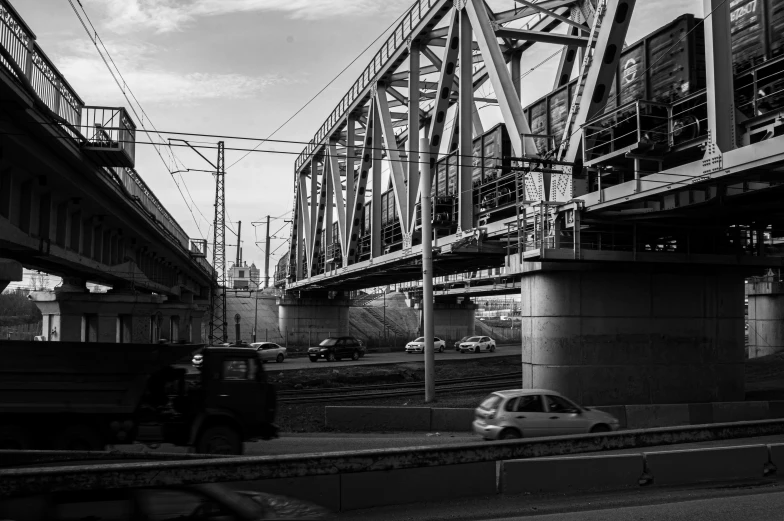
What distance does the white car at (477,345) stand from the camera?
189ft

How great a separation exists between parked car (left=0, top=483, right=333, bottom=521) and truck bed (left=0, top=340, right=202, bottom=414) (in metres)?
7.86

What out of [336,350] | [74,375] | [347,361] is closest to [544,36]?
[74,375]

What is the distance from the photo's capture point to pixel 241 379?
1306cm

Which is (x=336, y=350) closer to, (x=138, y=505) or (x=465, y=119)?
(x=465, y=119)

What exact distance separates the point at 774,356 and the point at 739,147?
101ft

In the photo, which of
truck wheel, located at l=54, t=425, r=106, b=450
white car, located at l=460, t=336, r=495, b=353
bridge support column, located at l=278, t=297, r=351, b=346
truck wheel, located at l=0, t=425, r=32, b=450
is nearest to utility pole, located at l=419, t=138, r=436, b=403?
truck wheel, located at l=54, t=425, r=106, b=450

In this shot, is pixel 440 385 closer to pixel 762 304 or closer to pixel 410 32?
pixel 410 32

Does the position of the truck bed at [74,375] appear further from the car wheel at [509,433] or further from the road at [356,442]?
the car wheel at [509,433]

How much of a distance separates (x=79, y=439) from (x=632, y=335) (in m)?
15.3

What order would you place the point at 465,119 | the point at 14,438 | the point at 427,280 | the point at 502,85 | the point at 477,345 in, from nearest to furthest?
the point at 14,438, the point at 427,280, the point at 502,85, the point at 465,119, the point at 477,345

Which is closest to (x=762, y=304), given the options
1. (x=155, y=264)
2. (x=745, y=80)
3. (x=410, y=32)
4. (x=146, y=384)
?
(x=410, y=32)

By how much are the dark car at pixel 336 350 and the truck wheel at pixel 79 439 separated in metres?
34.6

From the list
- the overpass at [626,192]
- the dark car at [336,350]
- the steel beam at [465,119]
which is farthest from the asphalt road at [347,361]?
the steel beam at [465,119]

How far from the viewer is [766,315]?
46.0 meters
